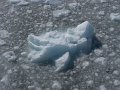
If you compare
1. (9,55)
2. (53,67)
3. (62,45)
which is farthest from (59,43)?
(9,55)

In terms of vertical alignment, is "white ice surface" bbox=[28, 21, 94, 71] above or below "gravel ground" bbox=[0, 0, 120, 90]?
above

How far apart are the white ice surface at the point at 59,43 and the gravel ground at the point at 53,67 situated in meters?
0.07

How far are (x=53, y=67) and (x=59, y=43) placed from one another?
21cm

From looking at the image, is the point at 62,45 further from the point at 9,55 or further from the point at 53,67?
the point at 9,55

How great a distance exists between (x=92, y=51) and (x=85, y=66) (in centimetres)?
20

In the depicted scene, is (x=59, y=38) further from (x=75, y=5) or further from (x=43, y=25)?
(x=75, y=5)

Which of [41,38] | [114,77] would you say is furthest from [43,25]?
[114,77]

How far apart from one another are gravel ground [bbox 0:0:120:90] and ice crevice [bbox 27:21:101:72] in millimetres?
55

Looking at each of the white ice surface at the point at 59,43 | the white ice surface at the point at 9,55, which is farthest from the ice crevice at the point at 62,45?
the white ice surface at the point at 9,55

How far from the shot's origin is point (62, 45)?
250 centimetres

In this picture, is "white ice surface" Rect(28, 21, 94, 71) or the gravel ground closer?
the gravel ground

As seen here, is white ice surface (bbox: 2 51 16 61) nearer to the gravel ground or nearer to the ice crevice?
the gravel ground

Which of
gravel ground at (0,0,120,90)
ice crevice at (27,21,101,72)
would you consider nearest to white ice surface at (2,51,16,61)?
gravel ground at (0,0,120,90)

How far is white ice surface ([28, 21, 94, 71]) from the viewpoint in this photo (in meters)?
2.49
